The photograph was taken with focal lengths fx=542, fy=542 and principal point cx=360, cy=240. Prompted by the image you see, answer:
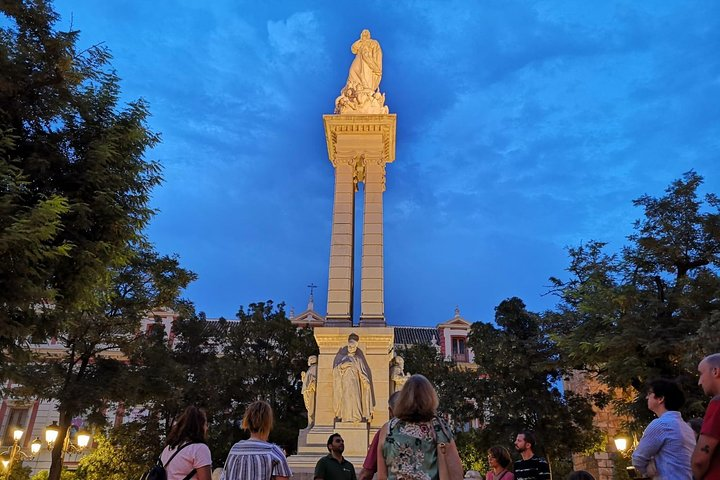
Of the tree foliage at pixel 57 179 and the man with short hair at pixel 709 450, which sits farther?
the tree foliage at pixel 57 179

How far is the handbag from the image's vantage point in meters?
3.37

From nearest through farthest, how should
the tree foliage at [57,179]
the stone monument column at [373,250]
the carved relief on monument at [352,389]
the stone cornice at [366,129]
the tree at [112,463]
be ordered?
the tree foliage at [57,179] < the carved relief on monument at [352,389] < the stone monument column at [373,250] < the stone cornice at [366,129] < the tree at [112,463]

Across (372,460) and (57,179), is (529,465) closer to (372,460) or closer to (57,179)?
(372,460)

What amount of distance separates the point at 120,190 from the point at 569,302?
16.3 m

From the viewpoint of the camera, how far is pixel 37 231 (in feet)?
21.7

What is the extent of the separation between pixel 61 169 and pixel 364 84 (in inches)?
499

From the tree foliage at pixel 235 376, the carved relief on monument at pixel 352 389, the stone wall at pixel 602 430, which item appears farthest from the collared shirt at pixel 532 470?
the stone wall at pixel 602 430

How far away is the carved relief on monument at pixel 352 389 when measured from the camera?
14.0 m

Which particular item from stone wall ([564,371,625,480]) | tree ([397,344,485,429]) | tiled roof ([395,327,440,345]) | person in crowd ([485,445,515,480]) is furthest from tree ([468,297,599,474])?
tiled roof ([395,327,440,345])

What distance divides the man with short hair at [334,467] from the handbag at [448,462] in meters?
2.90

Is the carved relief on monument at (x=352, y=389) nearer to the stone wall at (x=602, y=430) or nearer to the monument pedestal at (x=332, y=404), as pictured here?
the monument pedestal at (x=332, y=404)

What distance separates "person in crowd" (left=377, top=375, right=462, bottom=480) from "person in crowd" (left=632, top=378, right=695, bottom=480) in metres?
1.62

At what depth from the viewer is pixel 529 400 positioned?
2142cm

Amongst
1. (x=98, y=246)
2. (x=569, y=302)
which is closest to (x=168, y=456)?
(x=98, y=246)
